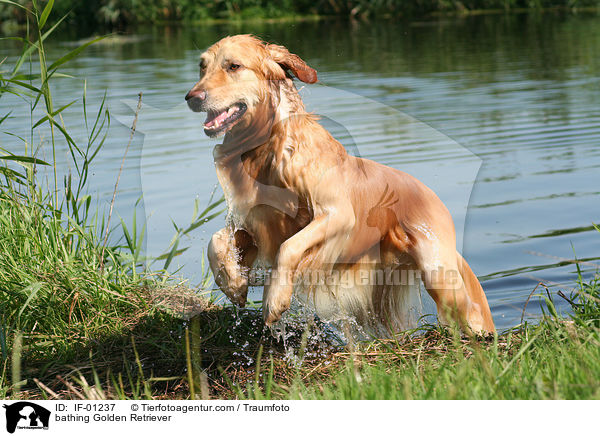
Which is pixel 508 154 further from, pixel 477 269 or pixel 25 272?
pixel 25 272

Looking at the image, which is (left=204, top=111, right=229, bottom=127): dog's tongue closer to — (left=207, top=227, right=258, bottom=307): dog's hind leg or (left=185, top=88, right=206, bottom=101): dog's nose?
(left=185, top=88, right=206, bottom=101): dog's nose

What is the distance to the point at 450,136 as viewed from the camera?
854 cm

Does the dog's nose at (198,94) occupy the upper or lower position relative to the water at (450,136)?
upper

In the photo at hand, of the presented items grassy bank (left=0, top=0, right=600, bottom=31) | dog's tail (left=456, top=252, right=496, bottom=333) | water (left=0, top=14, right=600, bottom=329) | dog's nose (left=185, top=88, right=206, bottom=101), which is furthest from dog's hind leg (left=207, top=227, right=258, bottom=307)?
grassy bank (left=0, top=0, right=600, bottom=31)

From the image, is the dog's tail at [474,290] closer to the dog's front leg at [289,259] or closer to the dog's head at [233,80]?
the dog's front leg at [289,259]

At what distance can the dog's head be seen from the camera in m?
3.15

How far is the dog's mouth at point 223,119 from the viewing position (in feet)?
10.5

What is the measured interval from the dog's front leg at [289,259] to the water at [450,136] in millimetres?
479

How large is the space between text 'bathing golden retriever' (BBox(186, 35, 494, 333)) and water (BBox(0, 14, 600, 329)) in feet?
0.64


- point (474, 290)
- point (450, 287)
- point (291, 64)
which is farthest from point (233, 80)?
point (474, 290)

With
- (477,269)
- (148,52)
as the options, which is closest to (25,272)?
(477,269)

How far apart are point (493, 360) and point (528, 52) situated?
17080 mm
